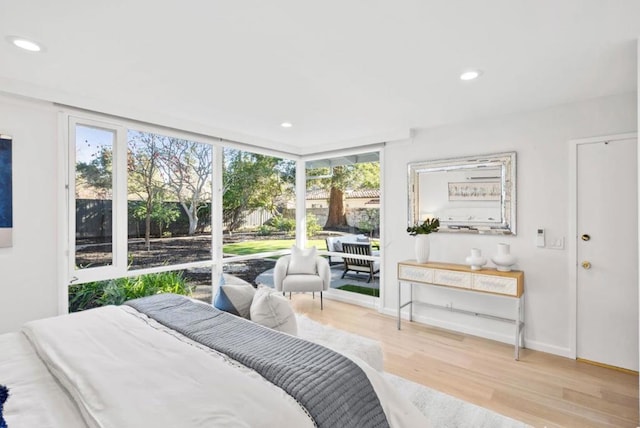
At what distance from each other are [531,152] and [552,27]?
1785mm

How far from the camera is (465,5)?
5.44ft

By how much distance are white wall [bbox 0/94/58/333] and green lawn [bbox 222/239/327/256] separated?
189cm

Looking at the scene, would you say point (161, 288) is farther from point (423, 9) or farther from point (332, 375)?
point (423, 9)

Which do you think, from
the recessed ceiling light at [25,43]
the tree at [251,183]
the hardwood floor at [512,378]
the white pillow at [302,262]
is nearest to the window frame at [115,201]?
the tree at [251,183]

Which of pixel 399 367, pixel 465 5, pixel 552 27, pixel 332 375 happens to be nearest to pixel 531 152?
pixel 552 27

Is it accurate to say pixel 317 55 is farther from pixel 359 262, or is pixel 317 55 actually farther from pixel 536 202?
pixel 359 262

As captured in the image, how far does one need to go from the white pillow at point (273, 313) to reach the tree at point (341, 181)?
2.81m

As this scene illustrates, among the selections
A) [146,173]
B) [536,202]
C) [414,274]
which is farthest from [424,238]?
[146,173]

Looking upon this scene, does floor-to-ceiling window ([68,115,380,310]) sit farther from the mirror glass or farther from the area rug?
the area rug

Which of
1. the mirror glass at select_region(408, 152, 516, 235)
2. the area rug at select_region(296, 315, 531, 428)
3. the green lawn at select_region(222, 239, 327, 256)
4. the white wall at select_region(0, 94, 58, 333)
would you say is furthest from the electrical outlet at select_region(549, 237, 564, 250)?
the white wall at select_region(0, 94, 58, 333)

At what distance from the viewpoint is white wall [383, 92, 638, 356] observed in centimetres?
306

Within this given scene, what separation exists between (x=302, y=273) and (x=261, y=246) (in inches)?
30.1

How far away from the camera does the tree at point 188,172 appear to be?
147 inches

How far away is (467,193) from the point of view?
147 inches
